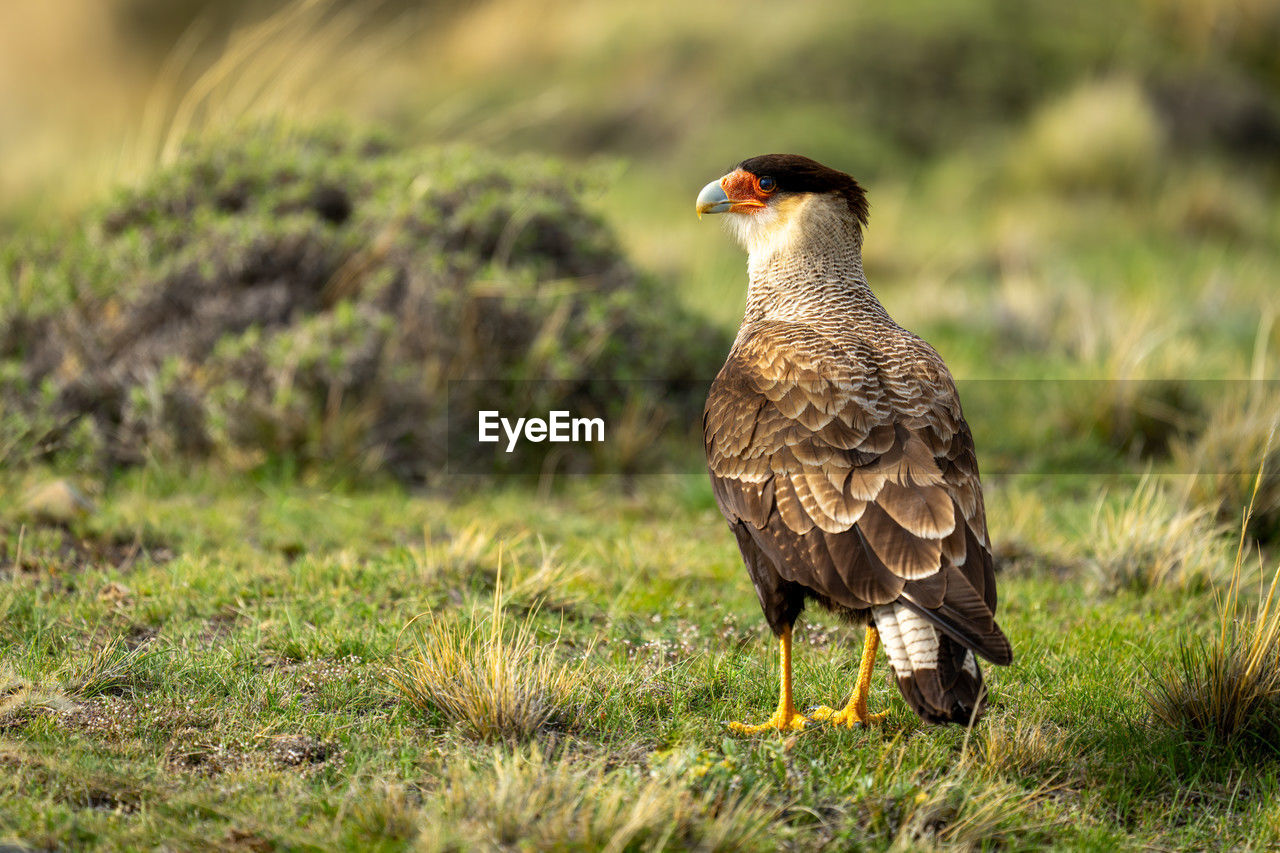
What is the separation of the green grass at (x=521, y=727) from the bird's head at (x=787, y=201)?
1.48m

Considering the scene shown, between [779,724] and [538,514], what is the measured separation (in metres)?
2.67

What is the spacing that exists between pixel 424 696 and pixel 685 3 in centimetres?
1535

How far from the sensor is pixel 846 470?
11.2 feet

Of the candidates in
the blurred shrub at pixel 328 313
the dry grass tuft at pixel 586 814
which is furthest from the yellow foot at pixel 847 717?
the blurred shrub at pixel 328 313

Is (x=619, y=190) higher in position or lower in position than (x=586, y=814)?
higher

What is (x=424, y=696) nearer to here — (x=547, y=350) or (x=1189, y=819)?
(x=1189, y=819)

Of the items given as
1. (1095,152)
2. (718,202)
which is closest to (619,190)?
(1095,152)

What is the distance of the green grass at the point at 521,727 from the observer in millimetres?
2898

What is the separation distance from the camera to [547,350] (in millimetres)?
6734

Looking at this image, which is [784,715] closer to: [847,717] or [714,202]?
[847,717]

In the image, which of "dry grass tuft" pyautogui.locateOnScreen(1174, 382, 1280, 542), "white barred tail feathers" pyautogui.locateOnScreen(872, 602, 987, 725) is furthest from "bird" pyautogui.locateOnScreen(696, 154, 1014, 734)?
"dry grass tuft" pyautogui.locateOnScreen(1174, 382, 1280, 542)

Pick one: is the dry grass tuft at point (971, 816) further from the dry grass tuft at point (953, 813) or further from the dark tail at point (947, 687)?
the dark tail at point (947, 687)

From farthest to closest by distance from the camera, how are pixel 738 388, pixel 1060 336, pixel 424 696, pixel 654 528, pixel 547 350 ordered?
pixel 1060 336 < pixel 547 350 < pixel 654 528 < pixel 738 388 < pixel 424 696

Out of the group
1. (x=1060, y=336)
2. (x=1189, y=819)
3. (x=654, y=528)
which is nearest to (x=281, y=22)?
(x=654, y=528)
